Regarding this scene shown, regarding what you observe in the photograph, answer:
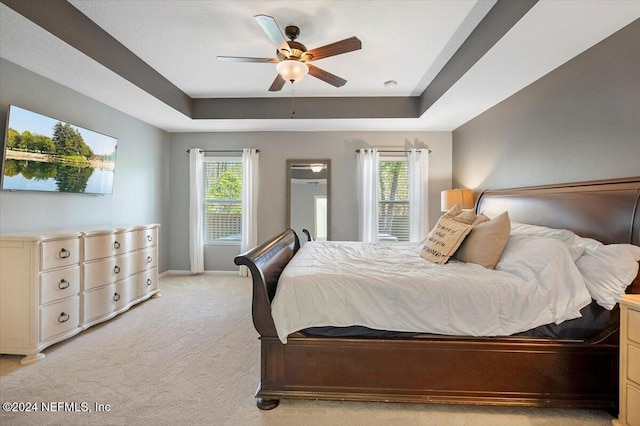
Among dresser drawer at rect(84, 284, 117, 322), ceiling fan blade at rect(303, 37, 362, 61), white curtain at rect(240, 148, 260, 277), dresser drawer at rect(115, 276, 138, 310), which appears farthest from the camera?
white curtain at rect(240, 148, 260, 277)

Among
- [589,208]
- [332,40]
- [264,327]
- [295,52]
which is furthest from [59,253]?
[589,208]

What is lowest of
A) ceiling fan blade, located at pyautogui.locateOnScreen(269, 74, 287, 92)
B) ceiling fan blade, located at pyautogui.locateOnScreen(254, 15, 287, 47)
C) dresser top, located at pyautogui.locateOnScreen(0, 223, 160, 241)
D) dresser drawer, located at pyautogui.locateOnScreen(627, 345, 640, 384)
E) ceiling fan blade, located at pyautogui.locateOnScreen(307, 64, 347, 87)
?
dresser drawer, located at pyautogui.locateOnScreen(627, 345, 640, 384)

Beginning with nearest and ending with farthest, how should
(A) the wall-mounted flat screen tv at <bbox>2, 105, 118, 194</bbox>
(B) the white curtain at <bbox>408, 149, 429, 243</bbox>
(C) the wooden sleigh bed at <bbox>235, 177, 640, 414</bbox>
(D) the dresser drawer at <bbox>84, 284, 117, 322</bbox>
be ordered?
(C) the wooden sleigh bed at <bbox>235, 177, 640, 414</bbox>, (A) the wall-mounted flat screen tv at <bbox>2, 105, 118, 194</bbox>, (D) the dresser drawer at <bbox>84, 284, 117, 322</bbox>, (B) the white curtain at <bbox>408, 149, 429, 243</bbox>

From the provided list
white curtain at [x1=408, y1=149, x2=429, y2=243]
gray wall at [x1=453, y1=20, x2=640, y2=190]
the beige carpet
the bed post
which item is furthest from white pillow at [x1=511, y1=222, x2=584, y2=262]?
white curtain at [x1=408, y1=149, x2=429, y2=243]

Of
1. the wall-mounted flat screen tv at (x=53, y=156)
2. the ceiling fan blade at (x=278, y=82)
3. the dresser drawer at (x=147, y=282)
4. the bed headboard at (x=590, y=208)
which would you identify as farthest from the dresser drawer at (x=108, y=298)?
the bed headboard at (x=590, y=208)

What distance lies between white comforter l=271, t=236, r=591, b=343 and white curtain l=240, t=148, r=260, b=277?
3026mm

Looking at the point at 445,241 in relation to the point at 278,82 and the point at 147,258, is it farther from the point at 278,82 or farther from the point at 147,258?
the point at 147,258

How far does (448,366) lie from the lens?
1659mm

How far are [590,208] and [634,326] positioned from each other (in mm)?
889

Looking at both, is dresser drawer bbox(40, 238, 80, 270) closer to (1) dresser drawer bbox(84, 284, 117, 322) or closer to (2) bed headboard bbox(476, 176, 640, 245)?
(1) dresser drawer bbox(84, 284, 117, 322)

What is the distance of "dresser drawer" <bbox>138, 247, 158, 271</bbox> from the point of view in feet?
11.0

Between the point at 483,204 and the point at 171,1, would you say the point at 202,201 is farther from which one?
the point at 483,204

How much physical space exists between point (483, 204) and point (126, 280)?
4.26m

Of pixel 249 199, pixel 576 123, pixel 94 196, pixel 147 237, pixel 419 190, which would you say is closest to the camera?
pixel 576 123
